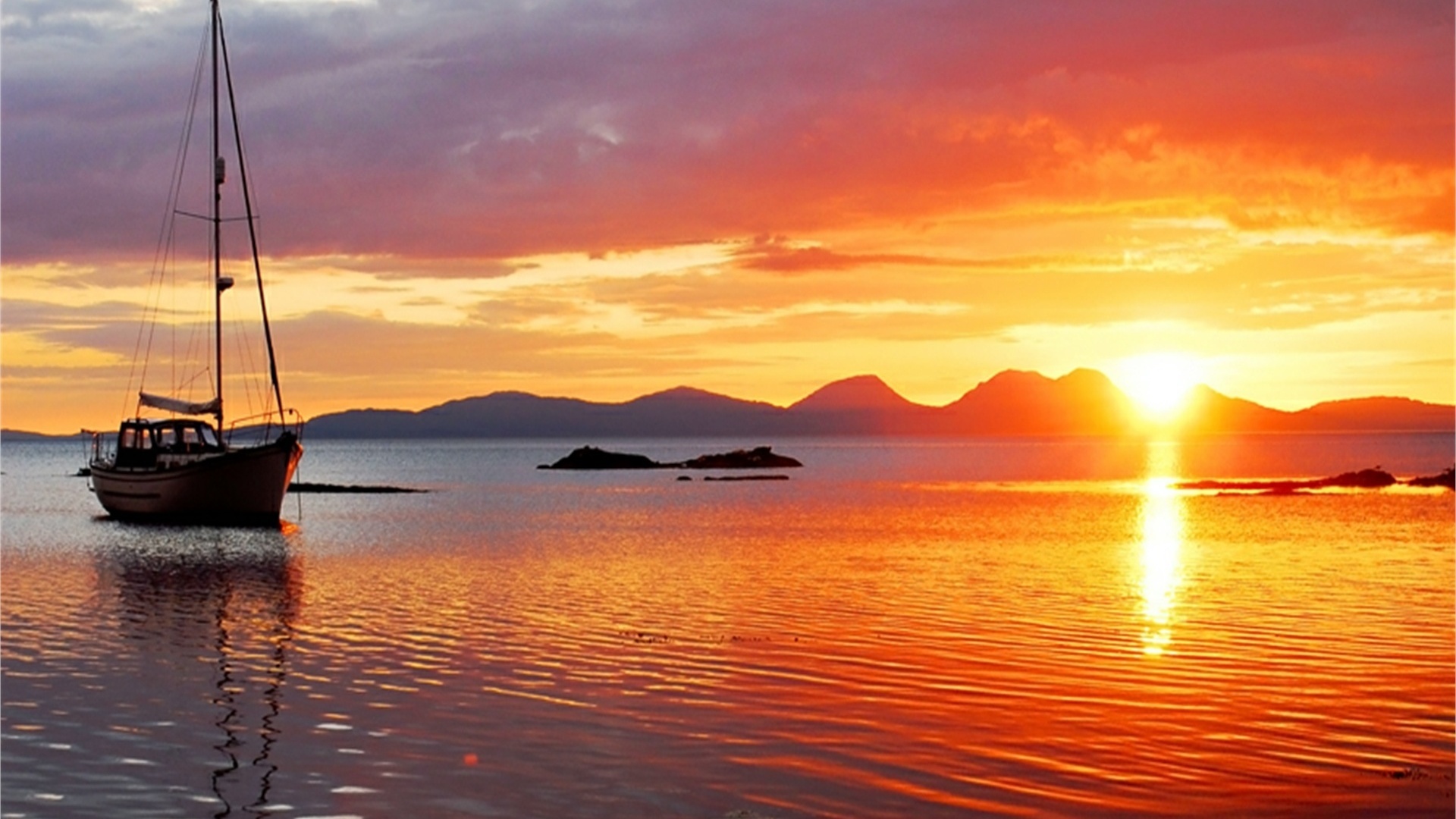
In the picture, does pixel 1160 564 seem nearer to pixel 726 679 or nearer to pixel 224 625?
pixel 726 679

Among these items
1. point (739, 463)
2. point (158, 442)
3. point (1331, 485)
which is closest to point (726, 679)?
point (158, 442)

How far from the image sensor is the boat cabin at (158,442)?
63000mm

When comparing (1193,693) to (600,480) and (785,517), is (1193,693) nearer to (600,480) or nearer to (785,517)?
(785,517)

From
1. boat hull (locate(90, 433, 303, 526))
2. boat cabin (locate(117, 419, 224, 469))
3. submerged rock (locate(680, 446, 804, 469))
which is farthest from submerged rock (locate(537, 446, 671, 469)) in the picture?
boat hull (locate(90, 433, 303, 526))

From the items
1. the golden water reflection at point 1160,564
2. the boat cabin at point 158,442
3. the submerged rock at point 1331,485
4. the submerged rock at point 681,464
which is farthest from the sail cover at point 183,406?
the submerged rock at point 681,464

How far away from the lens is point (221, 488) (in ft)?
194

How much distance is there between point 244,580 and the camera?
37750mm

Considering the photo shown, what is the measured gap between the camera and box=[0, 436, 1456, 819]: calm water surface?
1452 centimetres

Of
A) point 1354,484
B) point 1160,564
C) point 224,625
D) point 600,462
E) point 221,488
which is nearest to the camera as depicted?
point 224,625

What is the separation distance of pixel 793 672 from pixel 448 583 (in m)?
17.4

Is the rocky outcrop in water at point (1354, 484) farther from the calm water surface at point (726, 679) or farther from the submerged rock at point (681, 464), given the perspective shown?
the submerged rock at point (681, 464)

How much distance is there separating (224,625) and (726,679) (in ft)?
40.0

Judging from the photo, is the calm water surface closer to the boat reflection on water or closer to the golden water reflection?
the boat reflection on water

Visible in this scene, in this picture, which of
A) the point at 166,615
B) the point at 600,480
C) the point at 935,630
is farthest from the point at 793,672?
the point at 600,480
